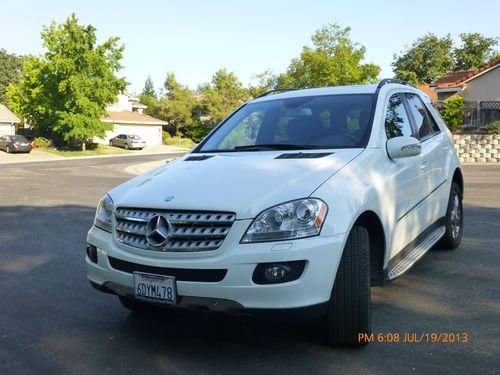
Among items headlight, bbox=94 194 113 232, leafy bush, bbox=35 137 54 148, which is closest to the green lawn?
leafy bush, bbox=35 137 54 148

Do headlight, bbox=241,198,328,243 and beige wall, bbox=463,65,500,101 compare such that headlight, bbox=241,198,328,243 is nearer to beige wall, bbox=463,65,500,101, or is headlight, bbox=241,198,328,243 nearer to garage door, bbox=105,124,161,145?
beige wall, bbox=463,65,500,101

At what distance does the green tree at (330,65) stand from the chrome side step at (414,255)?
3055 cm

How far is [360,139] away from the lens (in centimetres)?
404

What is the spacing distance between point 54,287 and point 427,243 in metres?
3.62

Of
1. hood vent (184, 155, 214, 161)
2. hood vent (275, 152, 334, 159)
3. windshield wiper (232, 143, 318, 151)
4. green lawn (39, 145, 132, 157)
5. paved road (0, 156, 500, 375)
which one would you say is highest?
windshield wiper (232, 143, 318, 151)

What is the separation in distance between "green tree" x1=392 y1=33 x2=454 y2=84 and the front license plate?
6980cm

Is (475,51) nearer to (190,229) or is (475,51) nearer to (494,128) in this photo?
(494,128)

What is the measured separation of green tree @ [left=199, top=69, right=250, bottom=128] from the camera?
6506 centimetres

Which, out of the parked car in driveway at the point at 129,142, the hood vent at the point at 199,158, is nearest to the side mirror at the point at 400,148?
the hood vent at the point at 199,158

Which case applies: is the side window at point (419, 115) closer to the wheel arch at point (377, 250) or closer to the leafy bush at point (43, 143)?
the wheel arch at point (377, 250)

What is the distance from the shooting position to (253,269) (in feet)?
9.69

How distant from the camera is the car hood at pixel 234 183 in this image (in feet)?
10.2

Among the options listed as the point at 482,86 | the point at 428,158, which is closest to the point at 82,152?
the point at 482,86

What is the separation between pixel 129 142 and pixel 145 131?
1044 cm
